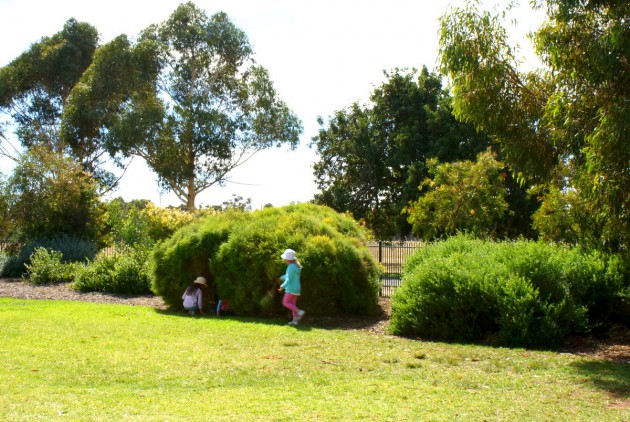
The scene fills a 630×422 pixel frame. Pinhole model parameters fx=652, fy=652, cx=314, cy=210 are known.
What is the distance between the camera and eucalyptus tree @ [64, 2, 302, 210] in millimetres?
38625

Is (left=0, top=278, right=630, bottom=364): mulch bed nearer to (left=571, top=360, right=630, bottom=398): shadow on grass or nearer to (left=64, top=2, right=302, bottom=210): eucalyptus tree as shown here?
(left=571, top=360, right=630, bottom=398): shadow on grass

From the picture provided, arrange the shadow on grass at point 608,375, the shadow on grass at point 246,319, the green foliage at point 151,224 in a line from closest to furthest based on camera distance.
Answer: the shadow on grass at point 608,375
the shadow on grass at point 246,319
the green foliage at point 151,224

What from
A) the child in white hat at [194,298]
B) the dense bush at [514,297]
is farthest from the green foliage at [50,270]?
the dense bush at [514,297]

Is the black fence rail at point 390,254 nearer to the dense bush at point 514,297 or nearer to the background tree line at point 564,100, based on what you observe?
the background tree line at point 564,100

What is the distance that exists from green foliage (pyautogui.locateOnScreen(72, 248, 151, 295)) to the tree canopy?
10.8 metres

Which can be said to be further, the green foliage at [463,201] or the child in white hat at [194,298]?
the green foliage at [463,201]

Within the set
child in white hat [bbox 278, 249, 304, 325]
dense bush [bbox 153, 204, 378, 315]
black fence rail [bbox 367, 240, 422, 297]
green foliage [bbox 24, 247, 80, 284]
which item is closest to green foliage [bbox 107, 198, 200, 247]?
green foliage [bbox 24, 247, 80, 284]

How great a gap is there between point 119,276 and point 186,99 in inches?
920

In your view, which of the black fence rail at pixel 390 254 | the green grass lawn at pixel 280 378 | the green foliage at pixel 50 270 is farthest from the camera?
the green foliage at pixel 50 270

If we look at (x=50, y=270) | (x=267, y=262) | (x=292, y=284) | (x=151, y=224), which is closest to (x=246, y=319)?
(x=267, y=262)

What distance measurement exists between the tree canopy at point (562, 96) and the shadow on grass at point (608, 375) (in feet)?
6.39

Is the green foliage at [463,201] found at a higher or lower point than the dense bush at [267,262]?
higher

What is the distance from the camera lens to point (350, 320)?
1304 centimetres

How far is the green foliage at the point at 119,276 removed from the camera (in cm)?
1802
